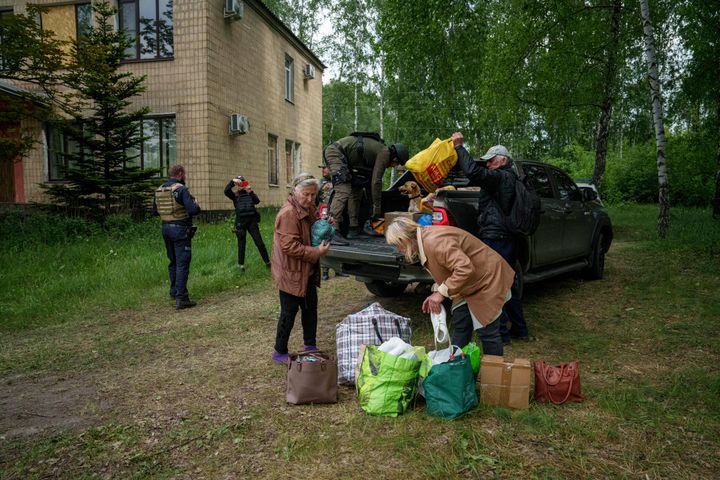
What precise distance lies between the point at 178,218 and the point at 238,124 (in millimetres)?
7981

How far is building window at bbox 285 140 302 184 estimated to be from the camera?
19703mm

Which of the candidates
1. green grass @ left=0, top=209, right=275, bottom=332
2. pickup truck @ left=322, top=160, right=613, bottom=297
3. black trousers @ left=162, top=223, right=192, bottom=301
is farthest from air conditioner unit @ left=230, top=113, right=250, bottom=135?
pickup truck @ left=322, top=160, right=613, bottom=297

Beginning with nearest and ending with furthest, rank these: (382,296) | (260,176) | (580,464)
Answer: (580,464), (382,296), (260,176)

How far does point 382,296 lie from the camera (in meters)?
6.97

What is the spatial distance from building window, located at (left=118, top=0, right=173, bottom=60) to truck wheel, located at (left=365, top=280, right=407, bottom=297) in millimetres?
10324

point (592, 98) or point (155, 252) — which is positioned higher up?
point (592, 98)

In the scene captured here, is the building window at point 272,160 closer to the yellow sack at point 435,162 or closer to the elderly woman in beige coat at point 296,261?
the yellow sack at point 435,162

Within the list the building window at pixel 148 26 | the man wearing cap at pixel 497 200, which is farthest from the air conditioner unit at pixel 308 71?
the man wearing cap at pixel 497 200

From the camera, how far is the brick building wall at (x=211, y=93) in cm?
1342

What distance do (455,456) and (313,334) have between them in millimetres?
2084

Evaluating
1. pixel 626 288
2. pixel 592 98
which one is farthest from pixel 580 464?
pixel 592 98

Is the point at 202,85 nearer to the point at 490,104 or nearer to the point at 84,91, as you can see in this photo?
the point at 84,91

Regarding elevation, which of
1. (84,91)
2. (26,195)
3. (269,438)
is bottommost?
(269,438)

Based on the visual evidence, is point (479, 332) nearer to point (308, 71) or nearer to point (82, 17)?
point (82, 17)
